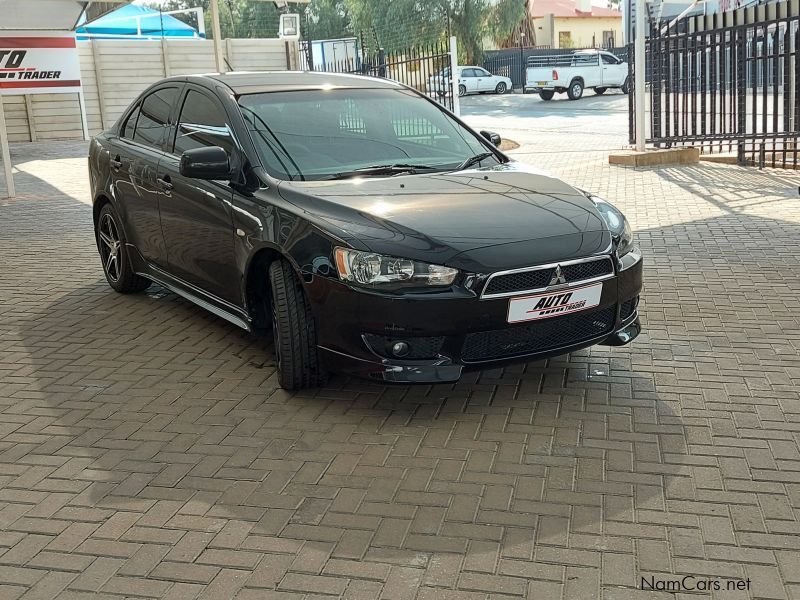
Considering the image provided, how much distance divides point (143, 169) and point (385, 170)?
193 centimetres

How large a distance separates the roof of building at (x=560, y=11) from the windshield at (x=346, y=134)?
195 ft

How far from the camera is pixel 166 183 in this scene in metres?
5.95

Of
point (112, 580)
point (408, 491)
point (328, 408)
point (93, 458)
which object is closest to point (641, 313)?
point (328, 408)

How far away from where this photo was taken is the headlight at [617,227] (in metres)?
4.75

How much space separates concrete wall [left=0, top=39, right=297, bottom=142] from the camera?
24.7 meters

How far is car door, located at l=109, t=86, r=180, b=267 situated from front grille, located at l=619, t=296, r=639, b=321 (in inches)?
118

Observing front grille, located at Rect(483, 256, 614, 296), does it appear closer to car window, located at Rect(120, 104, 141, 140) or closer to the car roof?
the car roof

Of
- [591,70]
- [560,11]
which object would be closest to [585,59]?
[591,70]

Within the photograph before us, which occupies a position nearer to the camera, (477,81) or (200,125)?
(200,125)

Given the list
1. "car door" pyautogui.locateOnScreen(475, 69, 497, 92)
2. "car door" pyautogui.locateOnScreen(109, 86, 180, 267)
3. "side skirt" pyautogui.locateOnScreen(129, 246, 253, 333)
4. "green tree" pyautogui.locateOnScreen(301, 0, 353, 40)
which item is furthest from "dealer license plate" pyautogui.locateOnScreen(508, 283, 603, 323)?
"green tree" pyautogui.locateOnScreen(301, 0, 353, 40)

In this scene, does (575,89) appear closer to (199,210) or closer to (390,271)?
(199,210)

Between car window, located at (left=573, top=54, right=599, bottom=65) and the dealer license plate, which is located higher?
car window, located at (left=573, top=54, right=599, bottom=65)

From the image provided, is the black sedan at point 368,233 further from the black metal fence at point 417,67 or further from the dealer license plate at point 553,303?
the black metal fence at point 417,67

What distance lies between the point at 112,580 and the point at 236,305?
7.63ft
